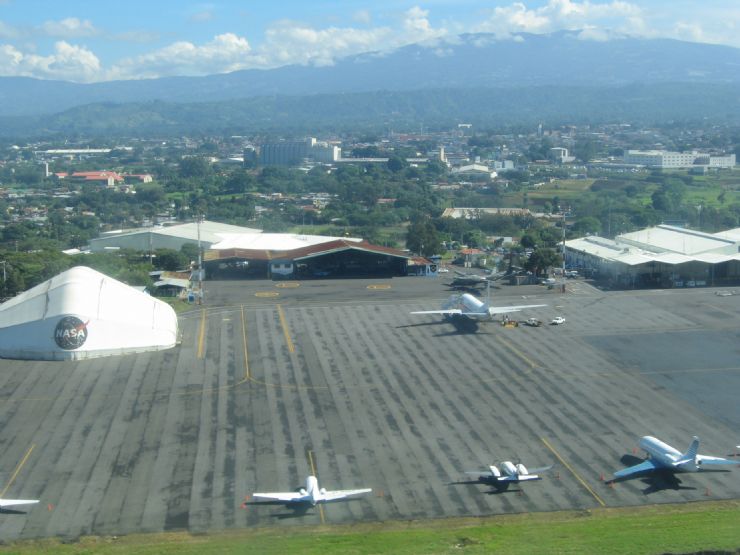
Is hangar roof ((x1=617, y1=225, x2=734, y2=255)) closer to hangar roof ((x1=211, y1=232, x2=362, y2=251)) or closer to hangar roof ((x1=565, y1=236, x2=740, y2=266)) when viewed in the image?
hangar roof ((x1=565, y1=236, x2=740, y2=266))

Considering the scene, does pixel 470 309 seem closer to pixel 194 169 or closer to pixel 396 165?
pixel 396 165

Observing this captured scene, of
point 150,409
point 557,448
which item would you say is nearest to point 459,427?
point 557,448

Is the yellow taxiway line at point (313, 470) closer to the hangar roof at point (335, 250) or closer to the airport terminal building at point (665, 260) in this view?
the hangar roof at point (335, 250)

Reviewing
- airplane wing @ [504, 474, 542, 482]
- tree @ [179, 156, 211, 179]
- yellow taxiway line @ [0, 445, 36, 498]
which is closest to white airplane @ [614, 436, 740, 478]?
airplane wing @ [504, 474, 542, 482]

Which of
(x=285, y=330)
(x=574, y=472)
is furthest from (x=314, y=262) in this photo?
(x=574, y=472)

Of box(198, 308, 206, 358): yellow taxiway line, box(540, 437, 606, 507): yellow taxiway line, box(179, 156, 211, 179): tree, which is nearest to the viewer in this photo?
box(540, 437, 606, 507): yellow taxiway line

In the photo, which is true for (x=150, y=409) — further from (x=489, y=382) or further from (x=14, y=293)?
(x=14, y=293)
